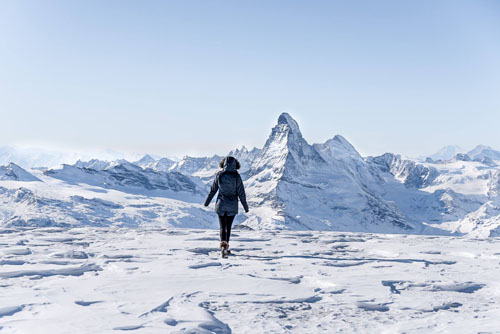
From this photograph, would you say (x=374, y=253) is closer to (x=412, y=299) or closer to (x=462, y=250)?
(x=462, y=250)

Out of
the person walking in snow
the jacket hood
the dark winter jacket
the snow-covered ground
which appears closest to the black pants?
the person walking in snow

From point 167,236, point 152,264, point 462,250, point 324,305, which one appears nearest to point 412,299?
point 324,305

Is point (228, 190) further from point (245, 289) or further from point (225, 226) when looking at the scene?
point (245, 289)

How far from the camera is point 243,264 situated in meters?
10.4

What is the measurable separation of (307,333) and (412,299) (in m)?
2.47

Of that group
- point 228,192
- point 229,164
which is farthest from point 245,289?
point 229,164

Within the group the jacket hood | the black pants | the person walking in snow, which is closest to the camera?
the black pants

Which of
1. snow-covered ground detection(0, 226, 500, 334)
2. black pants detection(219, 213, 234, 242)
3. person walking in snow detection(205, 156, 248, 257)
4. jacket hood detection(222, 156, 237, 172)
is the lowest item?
snow-covered ground detection(0, 226, 500, 334)

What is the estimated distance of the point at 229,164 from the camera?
1285 centimetres

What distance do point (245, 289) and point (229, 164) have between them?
5.40 metres

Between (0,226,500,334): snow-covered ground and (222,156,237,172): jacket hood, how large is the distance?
2.27 metres

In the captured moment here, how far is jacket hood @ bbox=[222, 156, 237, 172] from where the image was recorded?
12.8m

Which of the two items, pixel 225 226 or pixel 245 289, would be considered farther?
pixel 225 226

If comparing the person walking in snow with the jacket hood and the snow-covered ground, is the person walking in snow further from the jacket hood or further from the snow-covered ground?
the snow-covered ground
